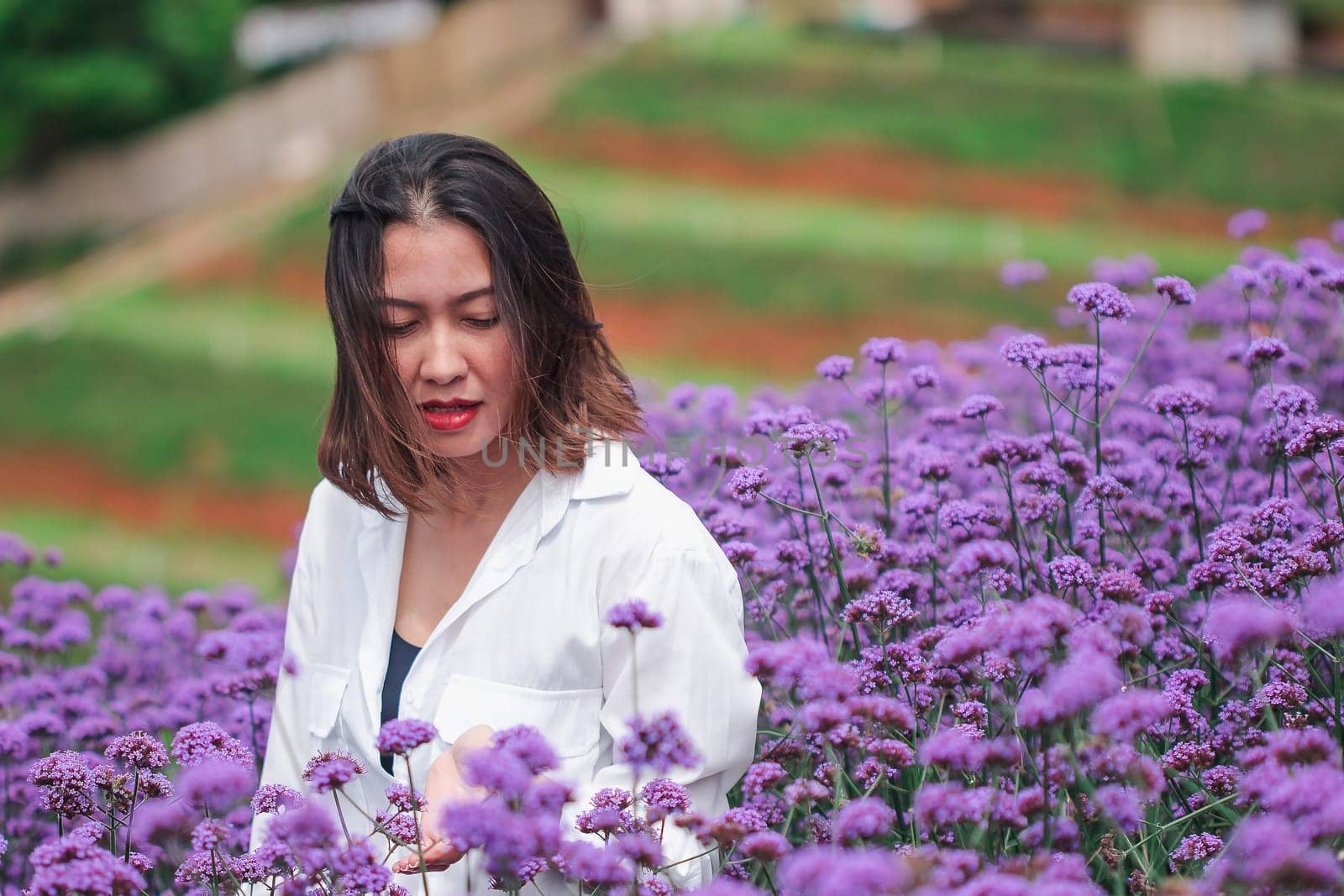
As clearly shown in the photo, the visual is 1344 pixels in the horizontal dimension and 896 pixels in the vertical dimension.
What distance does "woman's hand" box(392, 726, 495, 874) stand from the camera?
6.49 feet

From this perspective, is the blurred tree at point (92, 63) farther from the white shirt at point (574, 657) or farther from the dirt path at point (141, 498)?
the white shirt at point (574, 657)

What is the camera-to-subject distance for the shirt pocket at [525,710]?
90.5 inches

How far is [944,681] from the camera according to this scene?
7.05ft

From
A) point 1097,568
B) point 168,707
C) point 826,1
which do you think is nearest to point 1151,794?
point 1097,568

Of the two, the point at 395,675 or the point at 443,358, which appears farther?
the point at 395,675

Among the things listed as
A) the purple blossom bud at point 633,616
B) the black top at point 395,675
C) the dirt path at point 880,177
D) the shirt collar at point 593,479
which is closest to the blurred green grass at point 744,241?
the dirt path at point 880,177

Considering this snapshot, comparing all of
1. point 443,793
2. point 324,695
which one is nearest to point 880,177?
point 324,695

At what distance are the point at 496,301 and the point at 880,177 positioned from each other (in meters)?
11.4

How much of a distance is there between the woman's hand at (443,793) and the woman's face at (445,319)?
505mm

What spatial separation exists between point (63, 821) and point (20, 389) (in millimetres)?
9053

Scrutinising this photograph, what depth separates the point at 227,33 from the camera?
49.2ft

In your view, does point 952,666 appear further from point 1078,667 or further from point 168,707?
point 168,707

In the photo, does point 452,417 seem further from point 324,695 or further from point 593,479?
point 324,695

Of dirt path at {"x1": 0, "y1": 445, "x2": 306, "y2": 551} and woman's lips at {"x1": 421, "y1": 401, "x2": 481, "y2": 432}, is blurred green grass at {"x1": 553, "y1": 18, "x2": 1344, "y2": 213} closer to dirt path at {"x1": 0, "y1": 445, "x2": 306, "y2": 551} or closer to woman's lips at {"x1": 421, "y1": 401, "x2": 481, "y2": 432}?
dirt path at {"x1": 0, "y1": 445, "x2": 306, "y2": 551}
